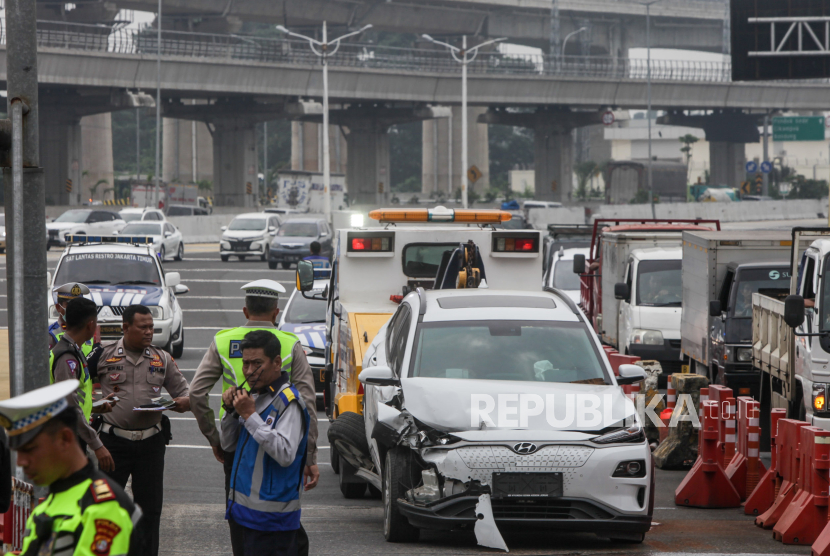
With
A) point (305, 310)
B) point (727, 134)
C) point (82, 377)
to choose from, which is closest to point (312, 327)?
point (305, 310)

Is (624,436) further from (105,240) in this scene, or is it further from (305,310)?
(105,240)

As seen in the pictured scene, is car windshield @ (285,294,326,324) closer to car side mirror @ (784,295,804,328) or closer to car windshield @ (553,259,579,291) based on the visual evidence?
car windshield @ (553,259,579,291)

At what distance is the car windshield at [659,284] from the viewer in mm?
18266

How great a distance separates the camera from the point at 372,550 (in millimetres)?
8102

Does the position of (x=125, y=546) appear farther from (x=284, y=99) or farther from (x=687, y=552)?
(x=284, y=99)

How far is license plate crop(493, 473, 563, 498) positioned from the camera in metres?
7.74

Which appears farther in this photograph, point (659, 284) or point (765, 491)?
point (659, 284)

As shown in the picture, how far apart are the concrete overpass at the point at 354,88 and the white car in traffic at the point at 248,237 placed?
1899cm

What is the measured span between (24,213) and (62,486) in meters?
3.88

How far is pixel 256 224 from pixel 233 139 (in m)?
29.5

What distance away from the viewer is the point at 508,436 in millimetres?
7785

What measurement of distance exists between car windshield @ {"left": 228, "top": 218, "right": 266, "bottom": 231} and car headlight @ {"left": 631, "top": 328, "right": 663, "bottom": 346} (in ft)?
92.3

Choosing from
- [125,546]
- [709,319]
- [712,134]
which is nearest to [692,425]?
[709,319]

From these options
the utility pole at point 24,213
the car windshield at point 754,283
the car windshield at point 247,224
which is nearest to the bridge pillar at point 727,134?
the car windshield at point 247,224
